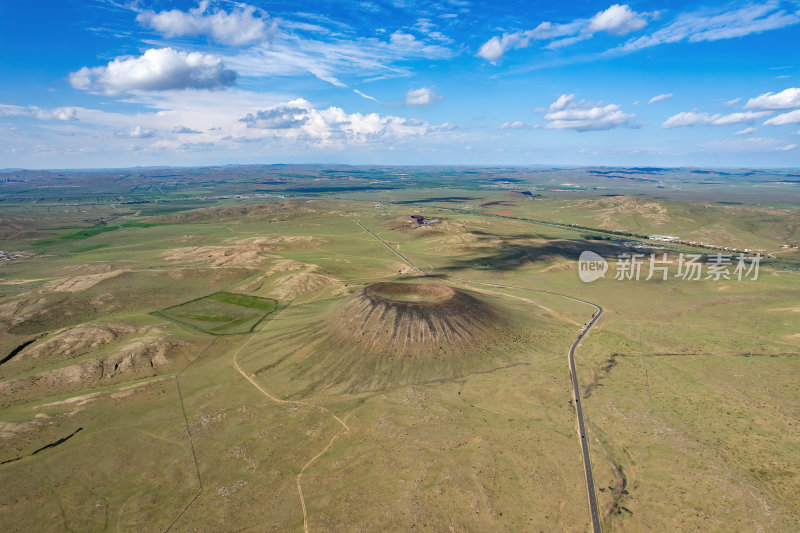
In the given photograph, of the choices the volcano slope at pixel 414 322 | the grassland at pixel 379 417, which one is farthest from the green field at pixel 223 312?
the volcano slope at pixel 414 322

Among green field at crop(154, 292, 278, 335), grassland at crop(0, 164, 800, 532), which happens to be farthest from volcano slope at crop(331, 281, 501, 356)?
green field at crop(154, 292, 278, 335)

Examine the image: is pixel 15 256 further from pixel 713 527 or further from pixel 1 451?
pixel 713 527

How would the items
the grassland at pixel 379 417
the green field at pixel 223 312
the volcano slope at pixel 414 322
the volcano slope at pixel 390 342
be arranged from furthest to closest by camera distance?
1. the green field at pixel 223 312
2. the volcano slope at pixel 414 322
3. the volcano slope at pixel 390 342
4. the grassland at pixel 379 417

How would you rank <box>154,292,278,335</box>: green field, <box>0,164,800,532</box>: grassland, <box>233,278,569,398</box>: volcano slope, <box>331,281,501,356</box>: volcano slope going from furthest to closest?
<box>154,292,278,335</box>: green field, <box>331,281,501,356</box>: volcano slope, <box>233,278,569,398</box>: volcano slope, <box>0,164,800,532</box>: grassland

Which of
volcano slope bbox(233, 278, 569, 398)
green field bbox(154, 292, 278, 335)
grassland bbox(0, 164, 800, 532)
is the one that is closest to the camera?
grassland bbox(0, 164, 800, 532)

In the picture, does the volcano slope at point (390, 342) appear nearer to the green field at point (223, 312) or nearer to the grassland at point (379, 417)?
the grassland at point (379, 417)

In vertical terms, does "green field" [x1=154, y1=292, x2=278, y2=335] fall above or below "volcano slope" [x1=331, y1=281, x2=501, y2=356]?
below

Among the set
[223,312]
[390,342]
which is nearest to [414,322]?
[390,342]

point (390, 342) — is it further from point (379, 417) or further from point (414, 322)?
point (379, 417)

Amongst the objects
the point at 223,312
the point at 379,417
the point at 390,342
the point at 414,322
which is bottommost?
the point at 379,417

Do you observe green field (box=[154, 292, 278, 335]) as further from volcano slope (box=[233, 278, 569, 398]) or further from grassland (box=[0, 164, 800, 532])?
volcano slope (box=[233, 278, 569, 398])

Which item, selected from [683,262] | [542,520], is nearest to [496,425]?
[542,520]
